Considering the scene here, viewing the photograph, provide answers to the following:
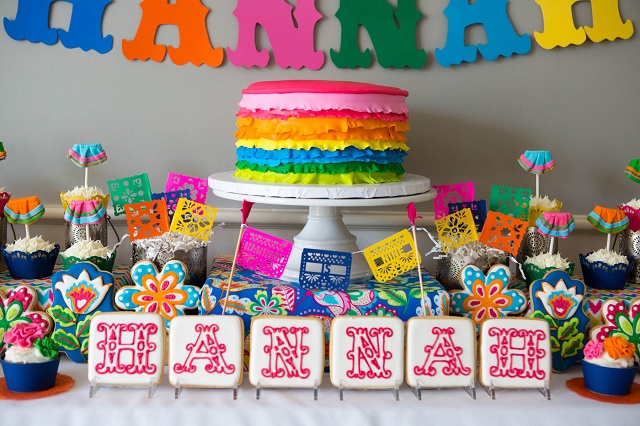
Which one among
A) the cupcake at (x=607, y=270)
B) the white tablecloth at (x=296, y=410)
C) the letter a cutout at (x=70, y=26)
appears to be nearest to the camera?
the white tablecloth at (x=296, y=410)

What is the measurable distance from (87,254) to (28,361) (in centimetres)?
29

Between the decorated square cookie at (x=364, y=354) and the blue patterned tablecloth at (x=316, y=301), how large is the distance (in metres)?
0.08

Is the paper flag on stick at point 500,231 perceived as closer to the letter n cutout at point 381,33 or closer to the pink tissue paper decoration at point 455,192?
the pink tissue paper decoration at point 455,192

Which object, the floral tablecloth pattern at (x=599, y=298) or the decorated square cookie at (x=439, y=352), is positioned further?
the floral tablecloth pattern at (x=599, y=298)

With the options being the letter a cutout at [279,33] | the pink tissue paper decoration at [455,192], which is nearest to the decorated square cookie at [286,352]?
the pink tissue paper decoration at [455,192]

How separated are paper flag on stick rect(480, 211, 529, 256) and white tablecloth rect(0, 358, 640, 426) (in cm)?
35

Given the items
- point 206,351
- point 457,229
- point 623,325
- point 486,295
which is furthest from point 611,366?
point 206,351

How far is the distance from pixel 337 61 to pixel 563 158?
0.63 meters

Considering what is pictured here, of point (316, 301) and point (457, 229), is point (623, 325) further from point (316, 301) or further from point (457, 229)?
point (316, 301)

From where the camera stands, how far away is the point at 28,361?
1.30 m

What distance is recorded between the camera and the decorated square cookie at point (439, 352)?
1.35 m

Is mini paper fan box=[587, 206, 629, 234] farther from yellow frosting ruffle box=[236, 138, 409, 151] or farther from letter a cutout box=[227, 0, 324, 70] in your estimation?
letter a cutout box=[227, 0, 324, 70]

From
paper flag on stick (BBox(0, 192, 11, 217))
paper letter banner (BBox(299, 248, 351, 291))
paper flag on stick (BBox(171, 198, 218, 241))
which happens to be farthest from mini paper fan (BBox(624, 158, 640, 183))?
paper flag on stick (BBox(0, 192, 11, 217))

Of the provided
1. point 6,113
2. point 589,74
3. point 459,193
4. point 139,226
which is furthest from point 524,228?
point 6,113
